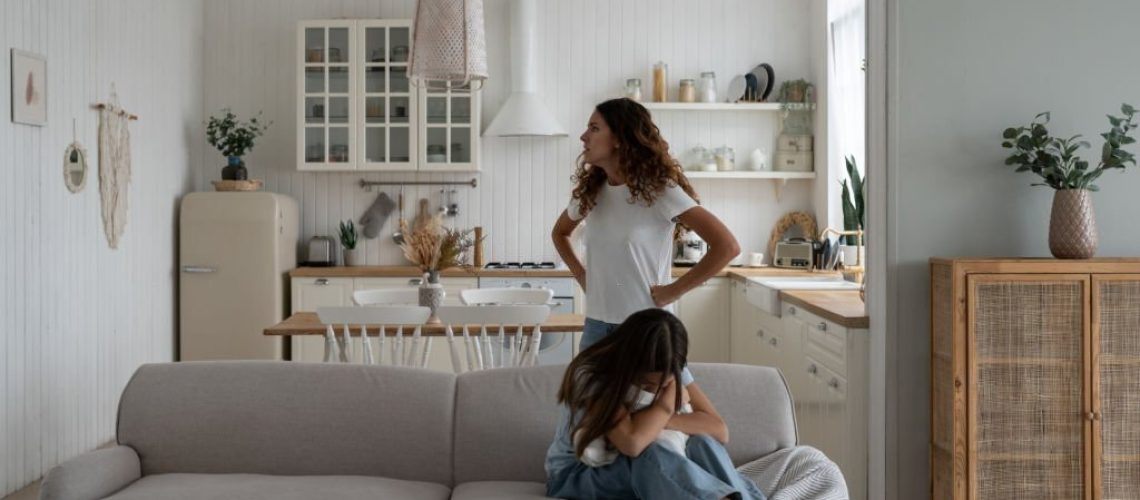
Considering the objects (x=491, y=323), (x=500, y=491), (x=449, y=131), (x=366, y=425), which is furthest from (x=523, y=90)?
(x=500, y=491)

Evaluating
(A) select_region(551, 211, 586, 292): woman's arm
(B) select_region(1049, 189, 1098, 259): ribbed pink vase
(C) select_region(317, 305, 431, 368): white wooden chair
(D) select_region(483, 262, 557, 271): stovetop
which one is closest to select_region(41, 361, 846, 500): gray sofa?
(A) select_region(551, 211, 586, 292): woman's arm

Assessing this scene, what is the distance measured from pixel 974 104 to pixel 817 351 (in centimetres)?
118

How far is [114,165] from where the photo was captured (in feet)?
17.9

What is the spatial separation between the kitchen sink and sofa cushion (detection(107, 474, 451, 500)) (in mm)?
2662

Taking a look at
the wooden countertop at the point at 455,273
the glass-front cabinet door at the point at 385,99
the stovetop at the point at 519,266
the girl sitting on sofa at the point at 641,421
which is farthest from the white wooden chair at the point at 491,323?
the glass-front cabinet door at the point at 385,99

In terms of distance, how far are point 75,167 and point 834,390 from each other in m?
3.60

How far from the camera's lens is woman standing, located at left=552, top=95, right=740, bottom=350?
295 cm

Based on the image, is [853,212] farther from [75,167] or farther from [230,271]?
[75,167]

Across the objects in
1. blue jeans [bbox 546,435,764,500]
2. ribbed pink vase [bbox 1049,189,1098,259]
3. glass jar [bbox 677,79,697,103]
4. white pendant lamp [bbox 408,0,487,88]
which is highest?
glass jar [bbox 677,79,697,103]

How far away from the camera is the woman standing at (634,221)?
9.68ft

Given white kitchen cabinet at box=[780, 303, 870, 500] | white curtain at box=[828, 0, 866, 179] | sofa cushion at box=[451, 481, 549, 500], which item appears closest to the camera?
sofa cushion at box=[451, 481, 549, 500]

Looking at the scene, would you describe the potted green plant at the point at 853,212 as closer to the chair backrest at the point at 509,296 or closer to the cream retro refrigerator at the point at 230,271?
the chair backrest at the point at 509,296

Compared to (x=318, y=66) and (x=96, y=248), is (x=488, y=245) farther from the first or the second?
(x=96, y=248)

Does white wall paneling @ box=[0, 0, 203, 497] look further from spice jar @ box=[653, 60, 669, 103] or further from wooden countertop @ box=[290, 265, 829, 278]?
spice jar @ box=[653, 60, 669, 103]
